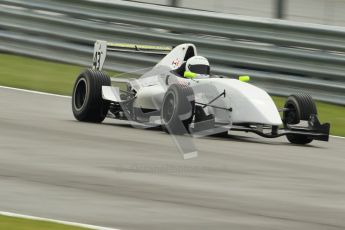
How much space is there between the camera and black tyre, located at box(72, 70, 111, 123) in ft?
45.2

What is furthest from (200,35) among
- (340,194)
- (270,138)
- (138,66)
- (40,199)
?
(40,199)

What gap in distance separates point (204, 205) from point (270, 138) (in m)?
5.43

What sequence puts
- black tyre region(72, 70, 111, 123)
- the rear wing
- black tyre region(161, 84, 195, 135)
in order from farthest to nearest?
1. the rear wing
2. black tyre region(72, 70, 111, 123)
3. black tyre region(161, 84, 195, 135)

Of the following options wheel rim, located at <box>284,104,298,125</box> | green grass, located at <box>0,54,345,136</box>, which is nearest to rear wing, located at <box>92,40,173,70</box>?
wheel rim, located at <box>284,104,298,125</box>

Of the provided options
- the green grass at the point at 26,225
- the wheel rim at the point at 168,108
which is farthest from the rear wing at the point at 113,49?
the green grass at the point at 26,225

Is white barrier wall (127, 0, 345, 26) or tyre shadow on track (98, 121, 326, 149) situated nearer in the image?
tyre shadow on track (98, 121, 326, 149)

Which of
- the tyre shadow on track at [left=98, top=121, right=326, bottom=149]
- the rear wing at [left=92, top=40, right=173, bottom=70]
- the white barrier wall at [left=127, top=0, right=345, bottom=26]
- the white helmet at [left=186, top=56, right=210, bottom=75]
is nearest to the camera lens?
the tyre shadow on track at [left=98, top=121, right=326, bottom=149]

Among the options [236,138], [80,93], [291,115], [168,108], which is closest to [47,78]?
[80,93]

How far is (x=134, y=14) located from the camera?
19.1 m

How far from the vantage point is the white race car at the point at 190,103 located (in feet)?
41.8

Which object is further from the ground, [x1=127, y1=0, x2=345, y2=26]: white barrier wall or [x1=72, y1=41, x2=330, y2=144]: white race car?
[x1=127, y1=0, x2=345, y2=26]: white barrier wall

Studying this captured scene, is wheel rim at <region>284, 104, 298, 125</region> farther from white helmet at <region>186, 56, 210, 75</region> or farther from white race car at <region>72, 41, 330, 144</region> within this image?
white helmet at <region>186, 56, 210, 75</region>

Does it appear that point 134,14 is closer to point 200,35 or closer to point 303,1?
point 200,35

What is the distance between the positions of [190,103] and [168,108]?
13.6 inches
